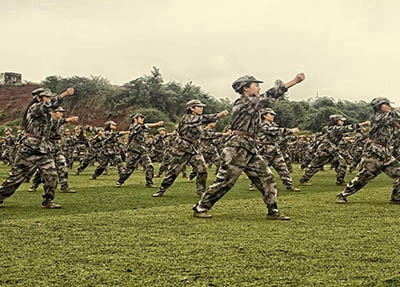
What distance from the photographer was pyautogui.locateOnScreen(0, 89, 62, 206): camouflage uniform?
1035cm

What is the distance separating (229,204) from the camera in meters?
11.5

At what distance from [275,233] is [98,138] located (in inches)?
602

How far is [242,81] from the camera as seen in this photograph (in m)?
9.14

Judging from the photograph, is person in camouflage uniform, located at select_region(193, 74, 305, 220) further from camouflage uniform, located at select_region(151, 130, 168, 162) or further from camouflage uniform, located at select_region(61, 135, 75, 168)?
camouflage uniform, located at select_region(61, 135, 75, 168)

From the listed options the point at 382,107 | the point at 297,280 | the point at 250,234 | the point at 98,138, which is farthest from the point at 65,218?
the point at 98,138

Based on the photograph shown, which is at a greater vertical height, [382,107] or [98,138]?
[382,107]

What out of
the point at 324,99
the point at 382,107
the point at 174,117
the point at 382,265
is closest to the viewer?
the point at 382,265

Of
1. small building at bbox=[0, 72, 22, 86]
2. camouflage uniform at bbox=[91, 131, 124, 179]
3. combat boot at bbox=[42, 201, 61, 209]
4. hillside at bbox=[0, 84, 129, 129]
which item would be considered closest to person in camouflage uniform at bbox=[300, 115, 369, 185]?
camouflage uniform at bbox=[91, 131, 124, 179]

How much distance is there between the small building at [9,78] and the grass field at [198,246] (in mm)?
75392

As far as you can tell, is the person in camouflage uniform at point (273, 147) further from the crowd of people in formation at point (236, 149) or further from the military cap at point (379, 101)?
the military cap at point (379, 101)

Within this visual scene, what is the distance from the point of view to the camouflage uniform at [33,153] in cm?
1035

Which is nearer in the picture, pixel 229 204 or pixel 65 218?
A: pixel 65 218

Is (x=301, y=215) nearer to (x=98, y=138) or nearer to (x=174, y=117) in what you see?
(x=98, y=138)

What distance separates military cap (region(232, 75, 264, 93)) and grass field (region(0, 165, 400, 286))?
2.19 m
